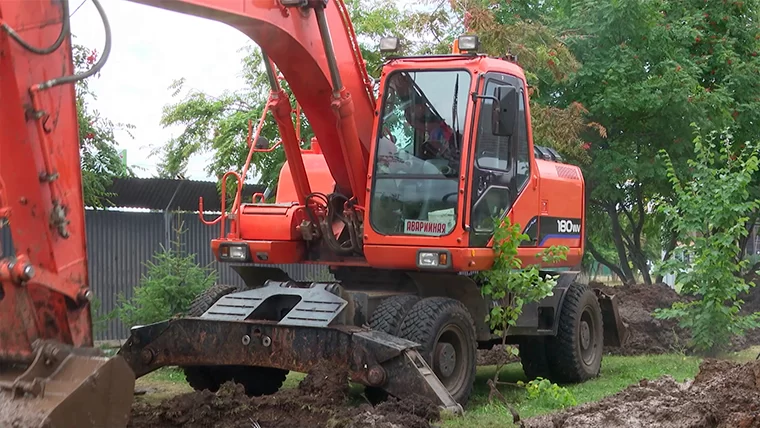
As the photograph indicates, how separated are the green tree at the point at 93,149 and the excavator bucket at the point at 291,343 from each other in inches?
218

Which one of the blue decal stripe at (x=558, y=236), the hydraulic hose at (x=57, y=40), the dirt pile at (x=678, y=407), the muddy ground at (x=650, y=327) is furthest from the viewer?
the muddy ground at (x=650, y=327)

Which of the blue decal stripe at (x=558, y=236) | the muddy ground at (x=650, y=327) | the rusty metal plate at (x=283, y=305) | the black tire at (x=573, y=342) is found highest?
the blue decal stripe at (x=558, y=236)

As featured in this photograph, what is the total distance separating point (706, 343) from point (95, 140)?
877 centimetres

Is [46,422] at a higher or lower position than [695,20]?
lower

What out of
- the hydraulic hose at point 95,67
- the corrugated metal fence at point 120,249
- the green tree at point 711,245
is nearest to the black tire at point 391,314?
the hydraulic hose at point 95,67

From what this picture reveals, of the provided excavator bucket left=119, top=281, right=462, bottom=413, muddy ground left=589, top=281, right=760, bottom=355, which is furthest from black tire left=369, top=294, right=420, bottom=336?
muddy ground left=589, top=281, right=760, bottom=355

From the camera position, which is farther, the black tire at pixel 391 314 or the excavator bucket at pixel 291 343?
the black tire at pixel 391 314

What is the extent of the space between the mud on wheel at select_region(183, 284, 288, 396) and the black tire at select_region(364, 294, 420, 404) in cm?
141

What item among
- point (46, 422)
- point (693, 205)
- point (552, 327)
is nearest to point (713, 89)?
point (693, 205)

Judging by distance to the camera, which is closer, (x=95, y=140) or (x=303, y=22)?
(x=303, y=22)

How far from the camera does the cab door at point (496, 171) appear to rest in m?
9.13

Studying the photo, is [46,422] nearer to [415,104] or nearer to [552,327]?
[415,104]

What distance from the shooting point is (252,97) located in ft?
60.9

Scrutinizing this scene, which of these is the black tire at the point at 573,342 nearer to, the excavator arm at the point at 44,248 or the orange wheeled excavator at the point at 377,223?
the orange wheeled excavator at the point at 377,223
